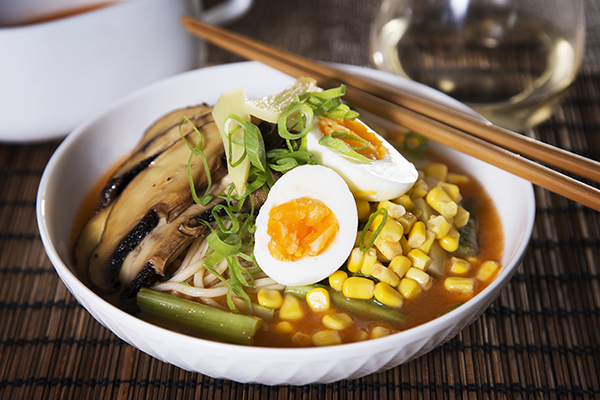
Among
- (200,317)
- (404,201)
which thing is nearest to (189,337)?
(200,317)

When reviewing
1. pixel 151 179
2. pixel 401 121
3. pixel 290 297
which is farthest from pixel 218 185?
pixel 401 121

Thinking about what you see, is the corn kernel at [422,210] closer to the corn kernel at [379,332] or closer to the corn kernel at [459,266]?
the corn kernel at [459,266]

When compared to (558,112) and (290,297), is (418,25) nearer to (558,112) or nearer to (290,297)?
(558,112)

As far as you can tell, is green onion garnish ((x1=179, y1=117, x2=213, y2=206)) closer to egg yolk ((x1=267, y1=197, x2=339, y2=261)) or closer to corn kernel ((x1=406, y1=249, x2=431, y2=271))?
egg yolk ((x1=267, y1=197, x2=339, y2=261))

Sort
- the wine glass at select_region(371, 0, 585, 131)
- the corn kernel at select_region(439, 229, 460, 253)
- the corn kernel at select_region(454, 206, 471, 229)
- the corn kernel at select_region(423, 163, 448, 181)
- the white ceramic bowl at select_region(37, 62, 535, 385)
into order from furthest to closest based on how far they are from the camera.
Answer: the wine glass at select_region(371, 0, 585, 131), the corn kernel at select_region(423, 163, 448, 181), the corn kernel at select_region(454, 206, 471, 229), the corn kernel at select_region(439, 229, 460, 253), the white ceramic bowl at select_region(37, 62, 535, 385)

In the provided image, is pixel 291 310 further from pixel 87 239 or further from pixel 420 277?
pixel 87 239

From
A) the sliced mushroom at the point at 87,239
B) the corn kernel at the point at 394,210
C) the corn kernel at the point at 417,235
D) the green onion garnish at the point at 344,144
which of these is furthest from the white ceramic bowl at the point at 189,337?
the green onion garnish at the point at 344,144

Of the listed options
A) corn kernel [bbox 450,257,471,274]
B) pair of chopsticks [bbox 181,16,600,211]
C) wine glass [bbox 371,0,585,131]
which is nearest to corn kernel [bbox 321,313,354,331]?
corn kernel [bbox 450,257,471,274]
